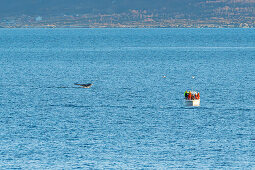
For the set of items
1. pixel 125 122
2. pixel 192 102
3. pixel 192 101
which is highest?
pixel 125 122

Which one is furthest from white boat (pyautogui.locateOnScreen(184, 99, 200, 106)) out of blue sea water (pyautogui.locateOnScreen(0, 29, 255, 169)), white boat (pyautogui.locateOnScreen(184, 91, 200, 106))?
blue sea water (pyautogui.locateOnScreen(0, 29, 255, 169))

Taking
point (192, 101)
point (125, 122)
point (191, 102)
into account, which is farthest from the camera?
point (191, 102)

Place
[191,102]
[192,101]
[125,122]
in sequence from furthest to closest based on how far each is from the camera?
[191,102] < [192,101] < [125,122]

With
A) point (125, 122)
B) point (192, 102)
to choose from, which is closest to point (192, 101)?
point (192, 102)

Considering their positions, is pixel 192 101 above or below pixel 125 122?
below

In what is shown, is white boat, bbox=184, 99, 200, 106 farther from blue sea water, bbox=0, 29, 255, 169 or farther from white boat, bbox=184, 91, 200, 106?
blue sea water, bbox=0, 29, 255, 169

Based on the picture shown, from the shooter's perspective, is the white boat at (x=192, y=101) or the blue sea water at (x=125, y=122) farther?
the white boat at (x=192, y=101)

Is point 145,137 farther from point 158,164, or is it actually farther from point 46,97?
point 46,97

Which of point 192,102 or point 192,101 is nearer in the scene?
point 192,101

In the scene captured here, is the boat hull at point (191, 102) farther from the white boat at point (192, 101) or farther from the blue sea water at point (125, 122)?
the blue sea water at point (125, 122)

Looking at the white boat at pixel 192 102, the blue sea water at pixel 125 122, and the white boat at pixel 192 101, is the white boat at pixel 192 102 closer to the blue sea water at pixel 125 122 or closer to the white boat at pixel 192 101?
the white boat at pixel 192 101

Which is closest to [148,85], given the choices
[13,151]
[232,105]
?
[232,105]

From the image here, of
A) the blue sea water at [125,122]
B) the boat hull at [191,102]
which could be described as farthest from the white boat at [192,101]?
the blue sea water at [125,122]

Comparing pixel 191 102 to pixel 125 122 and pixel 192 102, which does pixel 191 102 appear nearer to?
pixel 192 102
